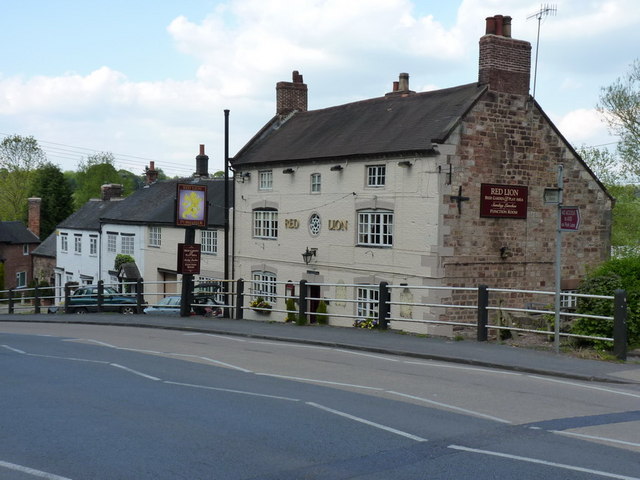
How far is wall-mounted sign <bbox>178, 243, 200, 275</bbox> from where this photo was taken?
24.7 metres

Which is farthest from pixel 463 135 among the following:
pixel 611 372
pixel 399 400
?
pixel 399 400

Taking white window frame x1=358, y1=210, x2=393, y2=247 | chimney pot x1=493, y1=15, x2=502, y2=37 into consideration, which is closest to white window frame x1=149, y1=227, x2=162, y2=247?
white window frame x1=358, y1=210, x2=393, y2=247

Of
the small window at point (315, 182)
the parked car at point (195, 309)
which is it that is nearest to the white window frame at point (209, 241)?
the parked car at point (195, 309)

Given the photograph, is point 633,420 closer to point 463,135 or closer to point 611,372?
point 611,372

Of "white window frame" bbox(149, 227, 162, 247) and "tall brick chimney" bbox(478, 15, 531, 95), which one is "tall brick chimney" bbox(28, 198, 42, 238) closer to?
"white window frame" bbox(149, 227, 162, 247)

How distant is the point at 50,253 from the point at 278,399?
57.9 meters

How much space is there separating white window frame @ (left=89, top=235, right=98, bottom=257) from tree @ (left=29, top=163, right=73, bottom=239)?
30788mm

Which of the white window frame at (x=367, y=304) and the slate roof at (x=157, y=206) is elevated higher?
the slate roof at (x=157, y=206)

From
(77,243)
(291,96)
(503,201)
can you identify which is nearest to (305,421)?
(503,201)

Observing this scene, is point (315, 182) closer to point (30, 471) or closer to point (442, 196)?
point (442, 196)

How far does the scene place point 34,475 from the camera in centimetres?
735

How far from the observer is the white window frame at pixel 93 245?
51500 mm

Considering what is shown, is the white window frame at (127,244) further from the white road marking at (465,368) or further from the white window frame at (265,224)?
the white road marking at (465,368)

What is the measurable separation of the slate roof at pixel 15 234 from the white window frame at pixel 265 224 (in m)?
42.0
